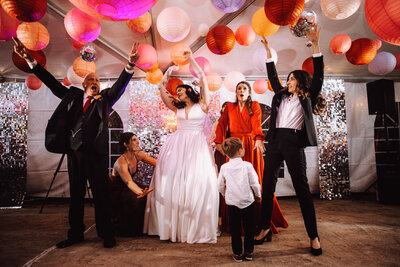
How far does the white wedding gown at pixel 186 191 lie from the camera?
2361 millimetres

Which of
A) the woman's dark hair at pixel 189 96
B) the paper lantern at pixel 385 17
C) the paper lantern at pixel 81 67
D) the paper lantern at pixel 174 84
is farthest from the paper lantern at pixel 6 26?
the paper lantern at pixel 385 17

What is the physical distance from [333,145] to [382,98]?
1.24 m

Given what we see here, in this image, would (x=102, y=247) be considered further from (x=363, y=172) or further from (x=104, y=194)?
(x=363, y=172)

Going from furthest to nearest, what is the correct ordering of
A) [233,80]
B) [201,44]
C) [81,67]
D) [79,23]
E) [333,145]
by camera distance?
[333,145] → [233,80] → [201,44] → [81,67] → [79,23]

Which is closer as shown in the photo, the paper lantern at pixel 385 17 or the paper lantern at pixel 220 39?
the paper lantern at pixel 385 17

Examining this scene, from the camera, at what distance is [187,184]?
2420 millimetres

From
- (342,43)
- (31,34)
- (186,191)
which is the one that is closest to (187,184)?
(186,191)

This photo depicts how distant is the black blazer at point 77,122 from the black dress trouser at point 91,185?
3.6 inches

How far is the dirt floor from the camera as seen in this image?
1898mm

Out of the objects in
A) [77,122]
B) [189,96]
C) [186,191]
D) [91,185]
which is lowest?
[186,191]

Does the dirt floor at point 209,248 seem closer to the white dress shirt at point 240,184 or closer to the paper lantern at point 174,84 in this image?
the white dress shirt at point 240,184

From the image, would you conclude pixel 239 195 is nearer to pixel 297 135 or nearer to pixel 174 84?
pixel 297 135

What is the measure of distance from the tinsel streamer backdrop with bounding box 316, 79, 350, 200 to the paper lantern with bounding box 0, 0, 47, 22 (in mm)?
5031

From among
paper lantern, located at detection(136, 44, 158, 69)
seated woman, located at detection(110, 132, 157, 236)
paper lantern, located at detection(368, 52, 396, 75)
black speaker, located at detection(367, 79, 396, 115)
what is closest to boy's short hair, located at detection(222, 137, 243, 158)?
seated woman, located at detection(110, 132, 157, 236)
